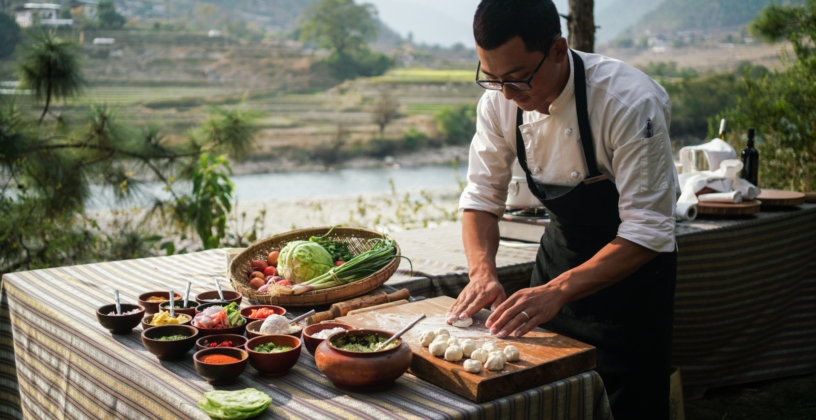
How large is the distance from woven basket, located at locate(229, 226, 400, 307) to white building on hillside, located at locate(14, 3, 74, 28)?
6244 millimetres

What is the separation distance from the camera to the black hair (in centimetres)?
183

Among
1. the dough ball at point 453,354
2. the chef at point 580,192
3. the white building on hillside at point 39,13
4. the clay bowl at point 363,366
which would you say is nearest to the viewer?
the clay bowl at point 363,366

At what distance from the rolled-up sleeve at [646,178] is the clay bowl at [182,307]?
4.21 feet

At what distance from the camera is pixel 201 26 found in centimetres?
2520

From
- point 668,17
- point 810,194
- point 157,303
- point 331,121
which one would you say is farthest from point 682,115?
point 331,121

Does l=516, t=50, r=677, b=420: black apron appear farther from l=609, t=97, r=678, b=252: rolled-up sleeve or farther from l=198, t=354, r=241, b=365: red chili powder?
l=198, t=354, r=241, b=365: red chili powder

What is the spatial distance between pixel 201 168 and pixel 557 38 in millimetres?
3865

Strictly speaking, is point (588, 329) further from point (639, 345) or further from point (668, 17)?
point (668, 17)

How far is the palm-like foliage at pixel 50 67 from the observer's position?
4.45 metres

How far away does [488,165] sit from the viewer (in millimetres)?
2342

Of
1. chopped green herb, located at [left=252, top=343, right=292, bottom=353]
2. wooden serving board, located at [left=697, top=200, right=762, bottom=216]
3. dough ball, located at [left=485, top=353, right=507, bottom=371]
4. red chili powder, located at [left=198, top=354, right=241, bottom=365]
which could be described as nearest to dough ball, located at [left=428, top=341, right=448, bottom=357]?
dough ball, located at [left=485, top=353, right=507, bottom=371]

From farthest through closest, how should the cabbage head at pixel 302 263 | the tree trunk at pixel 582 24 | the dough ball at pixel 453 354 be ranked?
the tree trunk at pixel 582 24 → the cabbage head at pixel 302 263 → the dough ball at pixel 453 354

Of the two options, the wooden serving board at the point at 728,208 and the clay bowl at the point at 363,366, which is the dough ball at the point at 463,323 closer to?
the clay bowl at the point at 363,366

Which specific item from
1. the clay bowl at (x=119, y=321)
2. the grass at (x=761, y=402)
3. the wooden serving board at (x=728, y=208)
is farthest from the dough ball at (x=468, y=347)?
the wooden serving board at (x=728, y=208)
